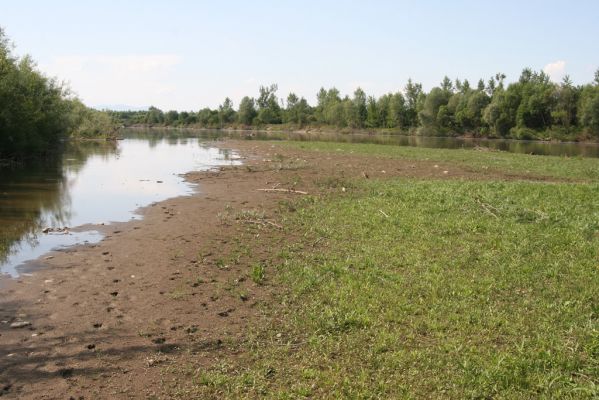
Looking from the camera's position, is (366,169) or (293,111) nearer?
(366,169)

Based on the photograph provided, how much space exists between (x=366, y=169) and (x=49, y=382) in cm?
2539

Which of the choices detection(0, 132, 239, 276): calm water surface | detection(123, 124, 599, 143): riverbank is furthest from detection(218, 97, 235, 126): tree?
detection(0, 132, 239, 276): calm water surface

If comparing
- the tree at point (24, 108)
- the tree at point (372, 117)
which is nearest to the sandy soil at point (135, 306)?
the tree at point (24, 108)

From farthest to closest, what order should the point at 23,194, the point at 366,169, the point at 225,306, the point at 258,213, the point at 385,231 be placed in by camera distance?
the point at 366,169
the point at 23,194
the point at 258,213
the point at 385,231
the point at 225,306

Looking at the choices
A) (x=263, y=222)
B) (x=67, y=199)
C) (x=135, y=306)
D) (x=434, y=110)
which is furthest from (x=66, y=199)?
(x=434, y=110)

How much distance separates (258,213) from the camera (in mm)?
15844

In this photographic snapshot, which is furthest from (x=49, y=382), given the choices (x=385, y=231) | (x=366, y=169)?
(x=366, y=169)

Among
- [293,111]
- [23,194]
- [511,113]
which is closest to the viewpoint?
[23,194]

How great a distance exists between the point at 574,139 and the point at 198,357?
10854 centimetres

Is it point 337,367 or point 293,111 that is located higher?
point 293,111

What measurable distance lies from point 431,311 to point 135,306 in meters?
4.96

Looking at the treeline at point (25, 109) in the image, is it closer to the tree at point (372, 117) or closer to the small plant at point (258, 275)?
the small plant at point (258, 275)

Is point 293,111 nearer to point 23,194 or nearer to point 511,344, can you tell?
point 23,194

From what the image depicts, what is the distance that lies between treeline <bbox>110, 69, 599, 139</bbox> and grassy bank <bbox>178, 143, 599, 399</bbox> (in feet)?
326
